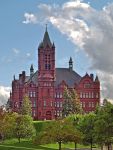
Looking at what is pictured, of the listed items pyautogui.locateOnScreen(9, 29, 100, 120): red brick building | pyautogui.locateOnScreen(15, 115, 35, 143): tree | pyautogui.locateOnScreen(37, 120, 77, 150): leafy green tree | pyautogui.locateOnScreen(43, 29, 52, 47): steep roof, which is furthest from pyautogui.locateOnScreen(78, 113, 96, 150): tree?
pyautogui.locateOnScreen(43, 29, 52, 47): steep roof

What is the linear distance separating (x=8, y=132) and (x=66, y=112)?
154 feet

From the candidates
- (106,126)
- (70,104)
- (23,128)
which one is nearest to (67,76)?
(70,104)

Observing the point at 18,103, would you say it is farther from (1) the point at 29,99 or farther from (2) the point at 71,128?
(2) the point at 71,128

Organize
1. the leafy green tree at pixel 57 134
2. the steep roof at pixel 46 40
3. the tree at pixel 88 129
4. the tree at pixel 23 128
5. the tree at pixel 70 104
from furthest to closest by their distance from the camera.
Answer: the steep roof at pixel 46 40
the tree at pixel 70 104
the tree at pixel 23 128
the tree at pixel 88 129
the leafy green tree at pixel 57 134

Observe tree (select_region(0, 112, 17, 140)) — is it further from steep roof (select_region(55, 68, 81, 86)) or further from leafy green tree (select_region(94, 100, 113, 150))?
steep roof (select_region(55, 68, 81, 86))

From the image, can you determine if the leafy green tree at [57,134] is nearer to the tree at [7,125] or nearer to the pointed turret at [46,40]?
the tree at [7,125]

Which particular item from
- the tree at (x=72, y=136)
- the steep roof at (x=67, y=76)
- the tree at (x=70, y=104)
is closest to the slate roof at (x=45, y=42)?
the steep roof at (x=67, y=76)

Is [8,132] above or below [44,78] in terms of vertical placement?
below

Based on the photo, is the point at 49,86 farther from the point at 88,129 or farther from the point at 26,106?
the point at 88,129

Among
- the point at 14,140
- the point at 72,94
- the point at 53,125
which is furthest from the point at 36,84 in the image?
the point at 53,125

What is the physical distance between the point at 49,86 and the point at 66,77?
29.4ft

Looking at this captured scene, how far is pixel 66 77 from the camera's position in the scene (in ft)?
518

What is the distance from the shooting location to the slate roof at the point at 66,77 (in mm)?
154725

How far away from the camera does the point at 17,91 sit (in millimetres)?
156875
